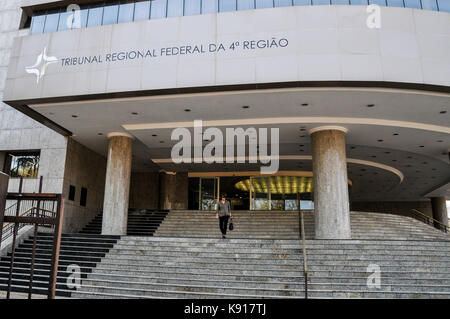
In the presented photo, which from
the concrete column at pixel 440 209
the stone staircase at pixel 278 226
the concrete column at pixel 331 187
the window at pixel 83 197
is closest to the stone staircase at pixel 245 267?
the concrete column at pixel 331 187

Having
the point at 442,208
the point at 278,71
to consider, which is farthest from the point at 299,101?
the point at 442,208

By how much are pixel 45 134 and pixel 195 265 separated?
12.4m

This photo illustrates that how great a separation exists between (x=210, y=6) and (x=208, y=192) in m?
15.6

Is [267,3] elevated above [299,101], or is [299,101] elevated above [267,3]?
[267,3]

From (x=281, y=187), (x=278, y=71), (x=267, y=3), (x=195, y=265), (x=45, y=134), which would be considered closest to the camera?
(x=195, y=265)

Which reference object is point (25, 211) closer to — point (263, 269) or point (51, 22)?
point (51, 22)

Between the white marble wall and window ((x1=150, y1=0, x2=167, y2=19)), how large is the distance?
8189 mm

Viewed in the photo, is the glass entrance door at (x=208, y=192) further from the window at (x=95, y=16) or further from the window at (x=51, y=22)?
the window at (x=51, y=22)

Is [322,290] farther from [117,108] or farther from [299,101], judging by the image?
[117,108]

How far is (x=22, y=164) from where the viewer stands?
19578mm

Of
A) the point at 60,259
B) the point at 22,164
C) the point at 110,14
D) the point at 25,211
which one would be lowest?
the point at 60,259

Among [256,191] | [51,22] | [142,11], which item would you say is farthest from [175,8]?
[256,191]

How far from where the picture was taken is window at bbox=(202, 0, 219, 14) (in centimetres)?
1340

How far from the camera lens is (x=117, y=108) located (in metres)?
14.2
